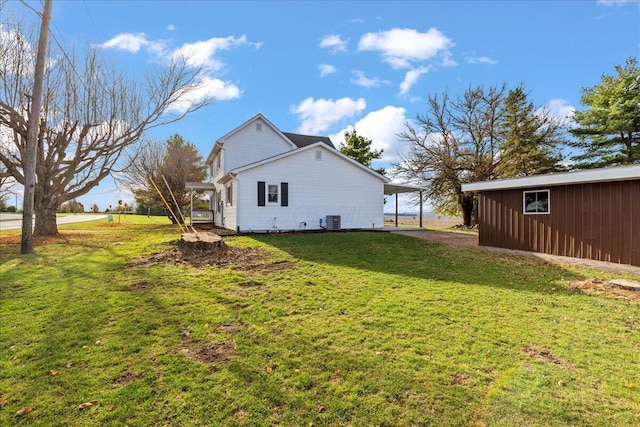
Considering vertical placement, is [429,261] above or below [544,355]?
above

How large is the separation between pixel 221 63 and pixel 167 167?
17.8 m

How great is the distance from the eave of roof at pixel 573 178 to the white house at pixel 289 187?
6848 mm

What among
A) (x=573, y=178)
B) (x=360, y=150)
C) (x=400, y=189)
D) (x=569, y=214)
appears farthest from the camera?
(x=360, y=150)

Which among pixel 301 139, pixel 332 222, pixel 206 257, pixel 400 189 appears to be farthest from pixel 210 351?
pixel 301 139

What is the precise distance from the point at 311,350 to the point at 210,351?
118 centimetres

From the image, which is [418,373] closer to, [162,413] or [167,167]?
[162,413]

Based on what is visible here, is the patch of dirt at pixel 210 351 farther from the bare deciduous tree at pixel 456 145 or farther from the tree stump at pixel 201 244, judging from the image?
the bare deciduous tree at pixel 456 145

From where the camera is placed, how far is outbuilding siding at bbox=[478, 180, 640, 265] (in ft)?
29.6

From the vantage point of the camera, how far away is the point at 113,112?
1542cm

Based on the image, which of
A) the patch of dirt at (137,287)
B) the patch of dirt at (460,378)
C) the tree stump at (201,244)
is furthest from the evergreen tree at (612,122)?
the patch of dirt at (137,287)

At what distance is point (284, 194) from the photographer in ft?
52.6

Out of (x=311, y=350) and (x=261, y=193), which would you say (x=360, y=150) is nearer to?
(x=261, y=193)

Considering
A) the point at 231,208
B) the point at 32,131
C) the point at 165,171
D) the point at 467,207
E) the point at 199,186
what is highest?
the point at 165,171

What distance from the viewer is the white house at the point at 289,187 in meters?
15.5
